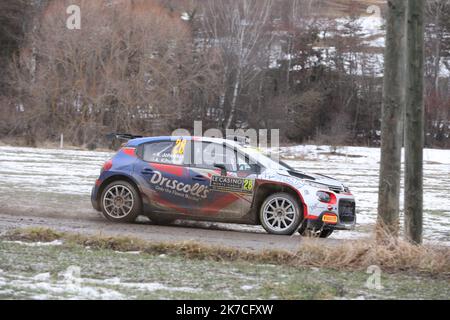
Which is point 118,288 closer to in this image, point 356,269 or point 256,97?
point 356,269

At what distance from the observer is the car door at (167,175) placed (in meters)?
12.6

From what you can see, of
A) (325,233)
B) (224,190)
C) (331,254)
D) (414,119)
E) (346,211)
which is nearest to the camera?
(331,254)

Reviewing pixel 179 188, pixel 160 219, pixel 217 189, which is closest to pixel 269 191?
pixel 217 189

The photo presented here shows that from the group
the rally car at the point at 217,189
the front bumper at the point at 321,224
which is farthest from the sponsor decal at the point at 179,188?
the front bumper at the point at 321,224

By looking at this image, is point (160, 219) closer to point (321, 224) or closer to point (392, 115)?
point (321, 224)

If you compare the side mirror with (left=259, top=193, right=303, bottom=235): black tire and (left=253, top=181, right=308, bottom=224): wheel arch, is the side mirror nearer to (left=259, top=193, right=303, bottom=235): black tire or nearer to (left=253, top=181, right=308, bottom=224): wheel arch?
(left=253, top=181, right=308, bottom=224): wheel arch

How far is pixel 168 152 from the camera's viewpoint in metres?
13.0

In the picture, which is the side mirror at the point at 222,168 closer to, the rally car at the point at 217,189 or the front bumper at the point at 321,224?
the rally car at the point at 217,189

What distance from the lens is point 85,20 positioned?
167 feet

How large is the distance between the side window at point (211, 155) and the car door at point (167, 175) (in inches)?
7.8

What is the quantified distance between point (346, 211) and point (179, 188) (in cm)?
287

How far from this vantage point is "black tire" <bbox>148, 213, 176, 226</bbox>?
42.3ft

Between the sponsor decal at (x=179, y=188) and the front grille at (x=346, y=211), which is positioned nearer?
the front grille at (x=346, y=211)
